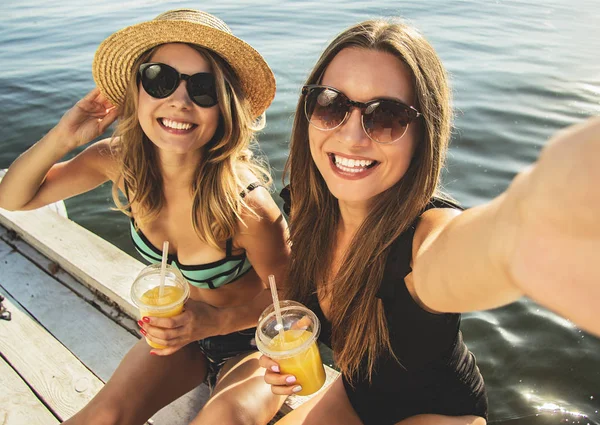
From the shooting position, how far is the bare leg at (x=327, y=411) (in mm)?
2365

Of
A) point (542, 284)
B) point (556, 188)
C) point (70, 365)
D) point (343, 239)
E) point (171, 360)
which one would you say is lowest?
point (70, 365)

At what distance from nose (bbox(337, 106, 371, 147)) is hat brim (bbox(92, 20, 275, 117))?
0.76m

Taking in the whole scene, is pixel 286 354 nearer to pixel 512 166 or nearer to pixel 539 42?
pixel 512 166

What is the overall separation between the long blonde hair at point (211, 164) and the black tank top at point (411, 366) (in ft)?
2.12

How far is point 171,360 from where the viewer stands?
270cm

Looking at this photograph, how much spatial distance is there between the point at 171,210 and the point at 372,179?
129cm

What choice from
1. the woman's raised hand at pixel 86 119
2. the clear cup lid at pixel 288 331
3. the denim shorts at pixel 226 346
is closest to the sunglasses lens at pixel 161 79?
the woman's raised hand at pixel 86 119

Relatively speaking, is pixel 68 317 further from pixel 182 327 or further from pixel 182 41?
pixel 182 41

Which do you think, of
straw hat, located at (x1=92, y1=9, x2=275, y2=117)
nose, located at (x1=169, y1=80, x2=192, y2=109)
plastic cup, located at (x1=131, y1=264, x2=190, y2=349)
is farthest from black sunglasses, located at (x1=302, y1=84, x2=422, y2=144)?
plastic cup, located at (x1=131, y1=264, x2=190, y2=349)

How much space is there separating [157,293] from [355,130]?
1105 mm

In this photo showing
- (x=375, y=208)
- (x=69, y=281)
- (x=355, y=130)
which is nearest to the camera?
(x=355, y=130)

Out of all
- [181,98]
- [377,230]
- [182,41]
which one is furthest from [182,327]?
[182,41]

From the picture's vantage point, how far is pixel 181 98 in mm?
2480

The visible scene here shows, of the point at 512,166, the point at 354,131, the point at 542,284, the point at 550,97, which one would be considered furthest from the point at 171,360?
the point at 550,97
